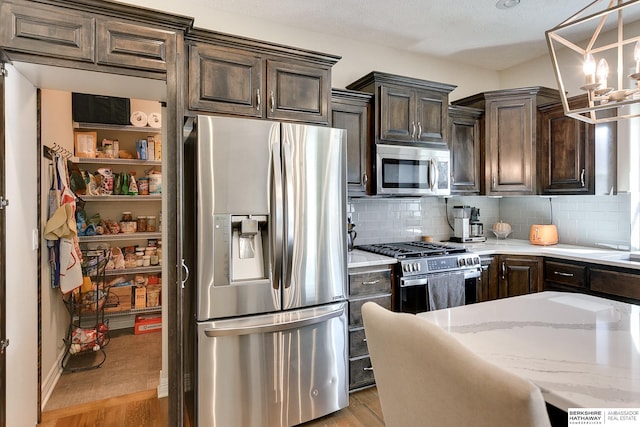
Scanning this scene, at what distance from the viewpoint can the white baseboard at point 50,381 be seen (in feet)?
8.11

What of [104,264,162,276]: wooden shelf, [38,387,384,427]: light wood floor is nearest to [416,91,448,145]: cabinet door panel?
[38,387,384,427]: light wood floor

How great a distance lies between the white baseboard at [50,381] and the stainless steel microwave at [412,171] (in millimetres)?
2894

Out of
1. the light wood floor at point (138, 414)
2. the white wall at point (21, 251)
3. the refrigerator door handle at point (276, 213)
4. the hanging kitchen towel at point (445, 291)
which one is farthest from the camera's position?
the hanging kitchen towel at point (445, 291)

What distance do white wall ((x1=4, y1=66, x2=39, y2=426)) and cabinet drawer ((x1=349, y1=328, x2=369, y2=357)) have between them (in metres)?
1.99

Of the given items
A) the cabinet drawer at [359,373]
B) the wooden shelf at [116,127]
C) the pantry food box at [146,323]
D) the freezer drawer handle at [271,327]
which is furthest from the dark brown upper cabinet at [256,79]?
the pantry food box at [146,323]

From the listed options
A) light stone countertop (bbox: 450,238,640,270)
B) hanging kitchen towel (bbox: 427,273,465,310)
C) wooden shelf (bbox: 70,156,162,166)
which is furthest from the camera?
wooden shelf (bbox: 70,156,162,166)

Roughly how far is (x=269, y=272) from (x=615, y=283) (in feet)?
8.37

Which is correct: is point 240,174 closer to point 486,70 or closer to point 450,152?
point 450,152

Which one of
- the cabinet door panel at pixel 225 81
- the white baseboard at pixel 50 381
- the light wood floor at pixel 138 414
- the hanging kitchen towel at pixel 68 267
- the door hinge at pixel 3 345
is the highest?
the cabinet door panel at pixel 225 81

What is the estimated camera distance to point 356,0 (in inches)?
106

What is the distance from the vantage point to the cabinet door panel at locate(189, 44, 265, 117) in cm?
214

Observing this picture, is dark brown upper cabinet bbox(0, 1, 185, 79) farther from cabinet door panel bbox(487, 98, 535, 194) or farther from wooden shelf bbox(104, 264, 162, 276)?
cabinet door panel bbox(487, 98, 535, 194)

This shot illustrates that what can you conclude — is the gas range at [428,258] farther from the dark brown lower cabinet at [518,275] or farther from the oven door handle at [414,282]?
the dark brown lower cabinet at [518,275]

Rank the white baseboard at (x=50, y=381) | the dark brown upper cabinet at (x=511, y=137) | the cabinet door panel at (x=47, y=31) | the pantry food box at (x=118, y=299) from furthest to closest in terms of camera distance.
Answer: the pantry food box at (x=118, y=299), the dark brown upper cabinet at (x=511, y=137), the white baseboard at (x=50, y=381), the cabinet door panel at (x=47, y=31)
